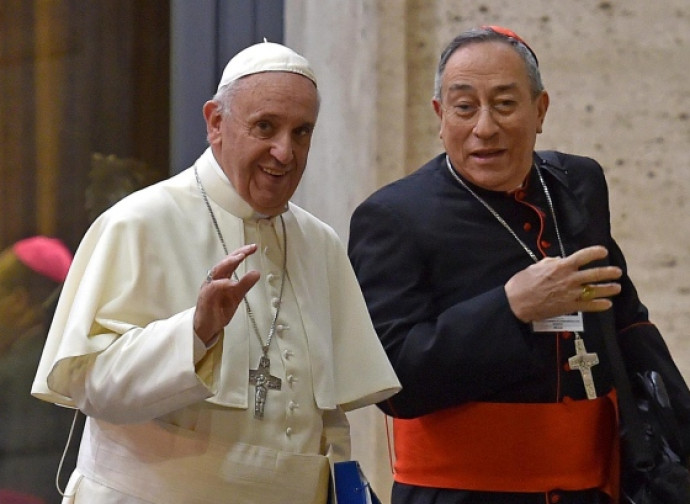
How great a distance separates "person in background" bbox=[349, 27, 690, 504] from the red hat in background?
168 centimetres

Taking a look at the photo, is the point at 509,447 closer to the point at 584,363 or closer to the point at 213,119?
the point at 584,363

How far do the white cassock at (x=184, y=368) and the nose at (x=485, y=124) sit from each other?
Result: 2.24 ft

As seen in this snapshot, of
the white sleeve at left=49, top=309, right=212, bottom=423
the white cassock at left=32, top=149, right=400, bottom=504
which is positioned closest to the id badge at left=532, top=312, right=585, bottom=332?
the white cassock at left=32, top=149, right=400, bottom=504

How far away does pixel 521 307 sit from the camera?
3.12 metres

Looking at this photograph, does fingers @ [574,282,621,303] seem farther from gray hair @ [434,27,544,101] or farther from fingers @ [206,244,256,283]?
fingers @ [206,244,256,283]

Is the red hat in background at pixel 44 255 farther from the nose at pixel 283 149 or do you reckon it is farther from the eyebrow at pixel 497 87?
the nose at pixel 283 149

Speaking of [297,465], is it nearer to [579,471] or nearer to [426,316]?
[426,316]

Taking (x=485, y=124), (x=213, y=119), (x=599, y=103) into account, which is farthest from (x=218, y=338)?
(x=599, y=103)

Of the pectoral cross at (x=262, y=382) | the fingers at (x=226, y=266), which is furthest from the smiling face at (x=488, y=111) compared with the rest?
the fingers at (x=226, y=266)

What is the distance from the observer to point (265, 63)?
9.00 feet

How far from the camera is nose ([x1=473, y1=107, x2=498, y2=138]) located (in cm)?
329

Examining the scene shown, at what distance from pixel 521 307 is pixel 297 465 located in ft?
2.49

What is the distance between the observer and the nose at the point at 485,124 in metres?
3.29

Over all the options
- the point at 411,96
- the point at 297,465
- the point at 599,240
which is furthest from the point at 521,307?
the point at 411,96
